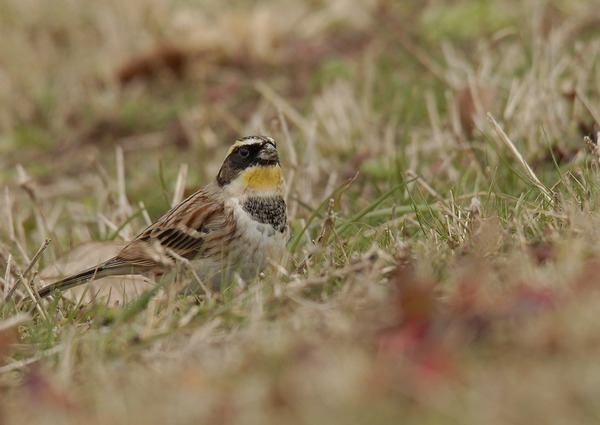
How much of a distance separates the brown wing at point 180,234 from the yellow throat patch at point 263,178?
0.56 ft

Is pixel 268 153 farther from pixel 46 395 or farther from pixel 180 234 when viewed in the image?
pixel 46 395

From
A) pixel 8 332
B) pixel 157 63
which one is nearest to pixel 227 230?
pixel 8 332

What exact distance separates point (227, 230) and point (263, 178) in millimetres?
305

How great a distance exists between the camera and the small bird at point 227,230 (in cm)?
504

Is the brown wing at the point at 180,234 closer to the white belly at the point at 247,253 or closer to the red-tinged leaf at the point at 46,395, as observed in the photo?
the white belly at the point at 247,253

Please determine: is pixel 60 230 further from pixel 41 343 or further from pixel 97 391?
pixel 97 391

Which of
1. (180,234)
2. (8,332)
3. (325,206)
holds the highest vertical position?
(8,332)

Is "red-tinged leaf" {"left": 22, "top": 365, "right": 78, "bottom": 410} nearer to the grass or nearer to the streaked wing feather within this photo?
the grass

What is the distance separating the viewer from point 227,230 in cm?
519

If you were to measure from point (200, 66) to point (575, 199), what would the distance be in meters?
5.73

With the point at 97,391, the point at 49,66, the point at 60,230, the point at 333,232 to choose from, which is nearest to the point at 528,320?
the point at 97,391

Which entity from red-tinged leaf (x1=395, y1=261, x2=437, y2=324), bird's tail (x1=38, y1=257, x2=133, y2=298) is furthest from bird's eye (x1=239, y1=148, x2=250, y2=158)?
red-tinged leaf (x1=395, y1=261, x2=437, y2=324)

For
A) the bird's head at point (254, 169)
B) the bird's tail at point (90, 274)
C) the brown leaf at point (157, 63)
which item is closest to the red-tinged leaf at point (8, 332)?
the bird's tail at point (90, 274)

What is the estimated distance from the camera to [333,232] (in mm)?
4742
